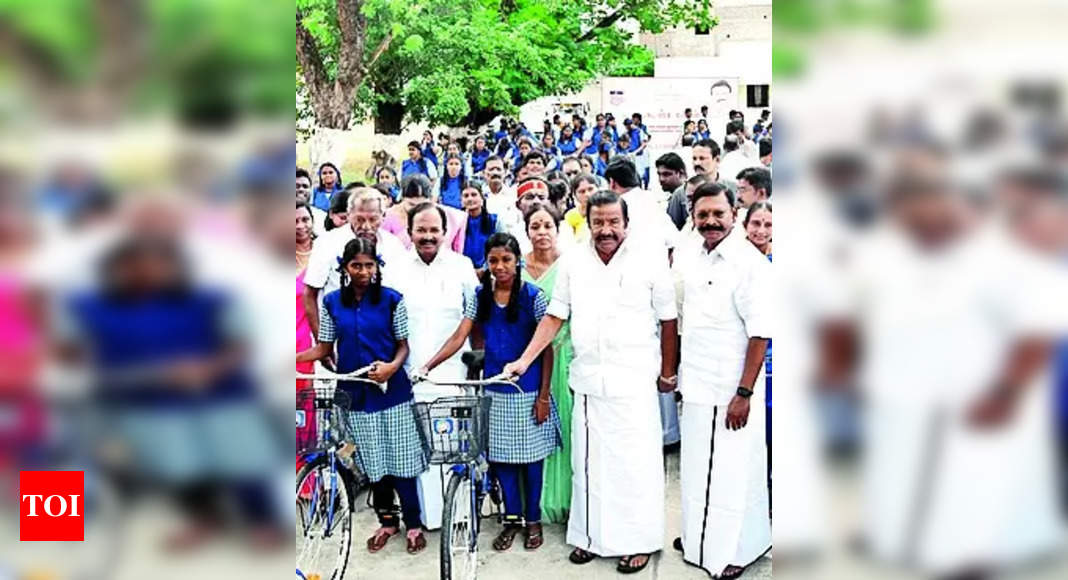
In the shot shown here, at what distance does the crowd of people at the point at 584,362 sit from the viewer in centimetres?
379

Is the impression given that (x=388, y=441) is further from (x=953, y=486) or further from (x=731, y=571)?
(x=953, y=486)

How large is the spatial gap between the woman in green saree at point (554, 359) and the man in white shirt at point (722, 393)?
58cm

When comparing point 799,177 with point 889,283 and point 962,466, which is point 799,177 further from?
point 962,466

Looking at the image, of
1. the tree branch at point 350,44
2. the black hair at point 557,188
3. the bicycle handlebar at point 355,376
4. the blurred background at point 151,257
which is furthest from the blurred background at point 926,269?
the tree branch at point 350,44

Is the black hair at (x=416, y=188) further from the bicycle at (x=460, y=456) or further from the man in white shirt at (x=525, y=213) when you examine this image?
the bicycle at (x=460, y=456)

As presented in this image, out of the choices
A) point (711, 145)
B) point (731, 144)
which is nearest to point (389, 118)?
point (731, 144)

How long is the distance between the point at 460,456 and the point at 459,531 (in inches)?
18.9

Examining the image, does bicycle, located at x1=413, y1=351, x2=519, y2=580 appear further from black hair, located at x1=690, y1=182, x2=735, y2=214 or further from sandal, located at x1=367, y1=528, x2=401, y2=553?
black hair, located at x1=690, y1=182, x2=735, y2=214

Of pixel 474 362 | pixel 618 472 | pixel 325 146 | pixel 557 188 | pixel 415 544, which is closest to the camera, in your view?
pixel 618 472

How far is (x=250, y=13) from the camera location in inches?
46.5

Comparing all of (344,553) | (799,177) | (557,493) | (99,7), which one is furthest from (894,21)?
(557,493)

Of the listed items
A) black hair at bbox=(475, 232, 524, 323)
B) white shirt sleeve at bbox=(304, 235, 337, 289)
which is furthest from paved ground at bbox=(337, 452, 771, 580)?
white shirt sleeve at bbox=(304, 235, 337, 289)

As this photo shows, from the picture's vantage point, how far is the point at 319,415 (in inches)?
142

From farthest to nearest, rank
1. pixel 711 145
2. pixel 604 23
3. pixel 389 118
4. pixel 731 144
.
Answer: pixel 604 23 < pixel 389 118 < pixel 731 144 < pixel 711 145
